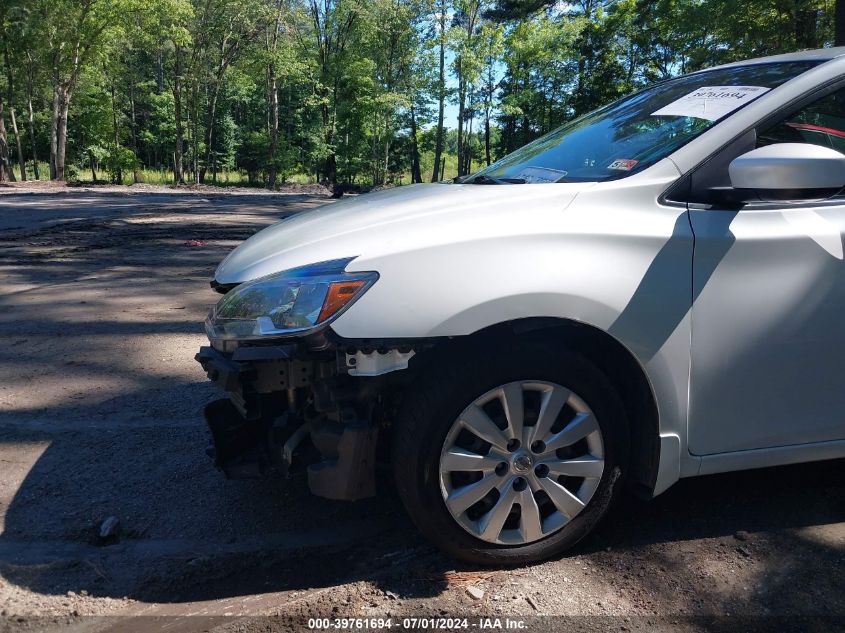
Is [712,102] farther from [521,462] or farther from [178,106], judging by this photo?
[178,106]

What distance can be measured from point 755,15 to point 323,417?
1729 centimetres

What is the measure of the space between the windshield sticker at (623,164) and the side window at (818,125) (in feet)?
1.71

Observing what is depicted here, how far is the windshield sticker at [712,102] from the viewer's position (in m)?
2.47

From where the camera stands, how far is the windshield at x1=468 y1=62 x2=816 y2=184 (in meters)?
2.49

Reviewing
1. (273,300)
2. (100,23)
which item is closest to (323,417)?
(273,300)

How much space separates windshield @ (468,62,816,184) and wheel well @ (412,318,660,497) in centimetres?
63

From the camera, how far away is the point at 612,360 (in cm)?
Answer: 236

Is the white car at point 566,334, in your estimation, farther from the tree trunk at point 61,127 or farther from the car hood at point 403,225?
the tree trunk at point 61,127

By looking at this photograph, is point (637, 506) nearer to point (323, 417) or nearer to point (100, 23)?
point (323, 417)

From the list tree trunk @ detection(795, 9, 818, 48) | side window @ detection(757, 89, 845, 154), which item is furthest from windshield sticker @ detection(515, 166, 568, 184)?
tree trunk @ detection(795, 9, 818, 48)

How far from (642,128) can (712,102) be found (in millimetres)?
291

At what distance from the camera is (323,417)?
2295 millimetres

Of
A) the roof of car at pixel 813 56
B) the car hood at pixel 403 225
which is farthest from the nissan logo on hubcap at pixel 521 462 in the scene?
the roof of car at pixel 813 56

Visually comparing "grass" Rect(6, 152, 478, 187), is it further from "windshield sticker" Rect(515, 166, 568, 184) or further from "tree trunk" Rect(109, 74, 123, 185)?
"windshield sticker" Rect(515, 166, 568, 184)
